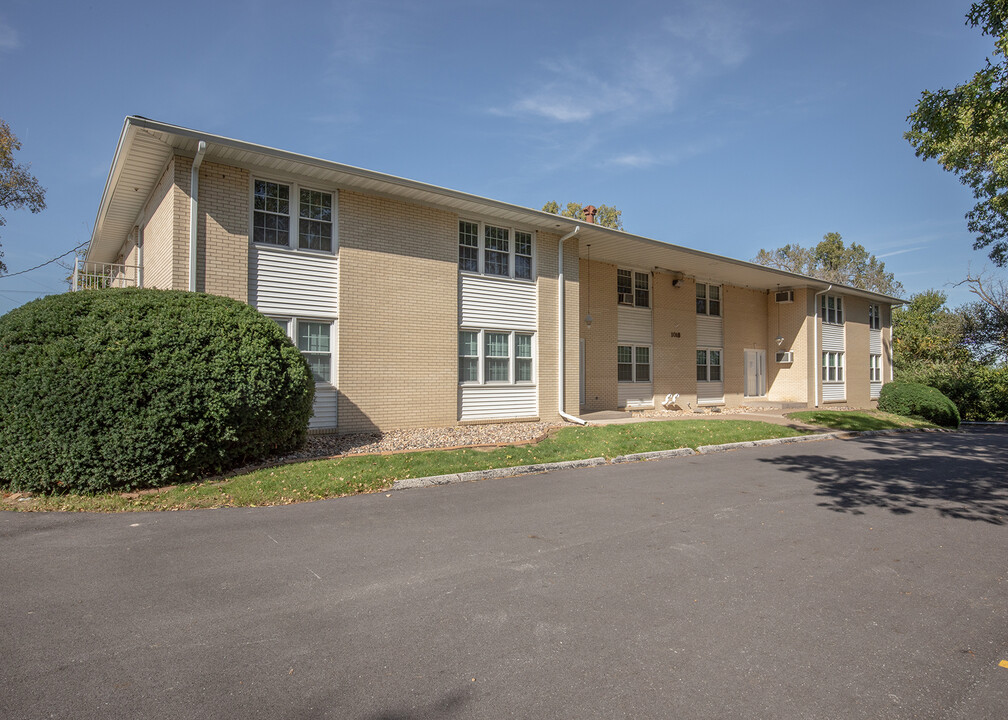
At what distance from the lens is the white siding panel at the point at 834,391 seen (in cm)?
2609

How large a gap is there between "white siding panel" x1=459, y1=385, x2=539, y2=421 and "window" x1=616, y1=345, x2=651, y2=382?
554cm

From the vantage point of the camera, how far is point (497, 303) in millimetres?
15641

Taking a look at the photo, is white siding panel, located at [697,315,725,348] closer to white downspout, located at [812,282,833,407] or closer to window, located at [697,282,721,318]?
window, located at [697,282,721,318]

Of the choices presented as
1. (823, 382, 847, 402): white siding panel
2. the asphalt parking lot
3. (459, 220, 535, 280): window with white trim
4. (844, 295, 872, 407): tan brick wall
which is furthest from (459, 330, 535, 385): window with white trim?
(844, 295, 872, 407): tan brick wall

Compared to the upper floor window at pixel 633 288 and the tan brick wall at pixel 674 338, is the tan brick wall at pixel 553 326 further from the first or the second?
the tan brick wall at pixel 674 338

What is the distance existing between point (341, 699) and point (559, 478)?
6.64 metres

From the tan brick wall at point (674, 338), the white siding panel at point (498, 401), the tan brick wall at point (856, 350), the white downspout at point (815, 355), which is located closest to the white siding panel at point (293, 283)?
the white siding panel at point (498, 401)

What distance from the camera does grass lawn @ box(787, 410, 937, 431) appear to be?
58.9 feet

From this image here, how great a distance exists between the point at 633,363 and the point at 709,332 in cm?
463

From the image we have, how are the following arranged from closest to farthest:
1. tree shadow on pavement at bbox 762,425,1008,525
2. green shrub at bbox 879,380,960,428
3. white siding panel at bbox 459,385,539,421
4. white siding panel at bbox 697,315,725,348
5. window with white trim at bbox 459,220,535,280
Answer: tree shadow on pavement at bbox 762,425,1008,525 → white siding panel at bbox 459,385,539,421 → window with white trim at bbox 459,220,535,280 → green shrub at bbox 879,380,960,428 → white siding panel at bbox 697,315,725,348

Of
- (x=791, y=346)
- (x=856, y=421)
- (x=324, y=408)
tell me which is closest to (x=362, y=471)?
(x=324, y=408)

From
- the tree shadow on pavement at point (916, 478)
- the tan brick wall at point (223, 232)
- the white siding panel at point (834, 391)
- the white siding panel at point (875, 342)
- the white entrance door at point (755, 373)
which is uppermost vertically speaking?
the tan brick wall at point (223, 232)

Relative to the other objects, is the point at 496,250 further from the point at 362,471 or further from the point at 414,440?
the point at 362,471

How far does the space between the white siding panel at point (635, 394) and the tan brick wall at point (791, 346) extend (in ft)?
25.8
